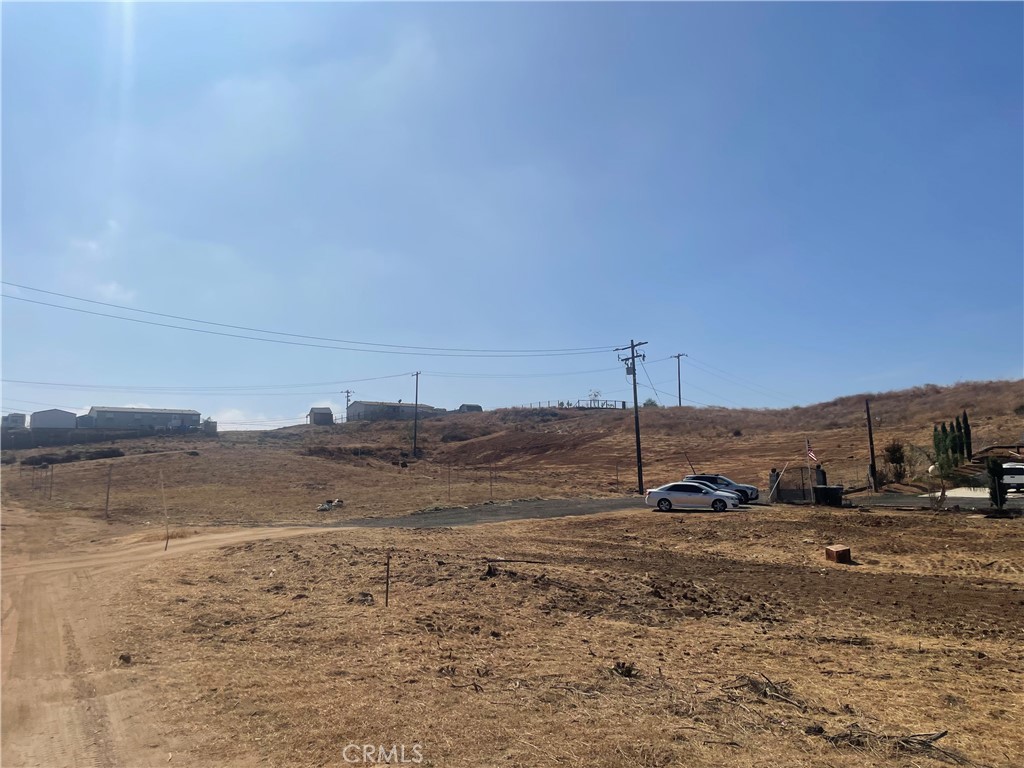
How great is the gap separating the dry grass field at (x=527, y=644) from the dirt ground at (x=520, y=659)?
1.6 inches

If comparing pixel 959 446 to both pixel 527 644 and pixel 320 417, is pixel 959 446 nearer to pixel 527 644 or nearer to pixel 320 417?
pixel 527 644

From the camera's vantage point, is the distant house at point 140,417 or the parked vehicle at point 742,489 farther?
the distant house at point 140,417

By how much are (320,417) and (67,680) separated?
113 m

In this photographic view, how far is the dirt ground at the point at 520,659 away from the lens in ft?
17.8

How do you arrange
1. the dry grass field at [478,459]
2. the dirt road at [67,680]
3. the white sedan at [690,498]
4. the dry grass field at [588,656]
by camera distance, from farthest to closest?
the dry grass field at [478,459] → the white sedan at [690,498] → the dirt road at [67,680] → the dry grass field at [588,656]

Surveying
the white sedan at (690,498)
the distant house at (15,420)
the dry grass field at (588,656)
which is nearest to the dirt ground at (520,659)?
the dry grass field at (588,656)

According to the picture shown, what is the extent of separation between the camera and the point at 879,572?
46.6 ft

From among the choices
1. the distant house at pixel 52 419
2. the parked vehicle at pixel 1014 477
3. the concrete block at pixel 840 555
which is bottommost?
the concrete block at pixel 840 555

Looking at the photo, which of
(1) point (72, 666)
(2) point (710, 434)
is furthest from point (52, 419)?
(1) point (72, 666)

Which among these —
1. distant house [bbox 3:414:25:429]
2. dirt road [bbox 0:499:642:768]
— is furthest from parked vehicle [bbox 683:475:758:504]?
distant house [bbox 3:414:25:429]

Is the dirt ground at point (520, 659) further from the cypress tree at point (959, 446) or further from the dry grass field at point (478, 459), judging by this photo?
the cypress tree at point (959, 446)

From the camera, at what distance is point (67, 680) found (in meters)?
7.40

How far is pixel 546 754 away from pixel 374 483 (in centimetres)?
4265

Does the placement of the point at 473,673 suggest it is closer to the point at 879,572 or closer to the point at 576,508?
the point at 879,572
